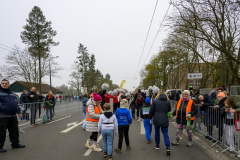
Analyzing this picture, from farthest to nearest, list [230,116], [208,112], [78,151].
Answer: [208,112] < [78,151] < [230,116]

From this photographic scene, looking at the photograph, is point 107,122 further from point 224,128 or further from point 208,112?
point 208,112

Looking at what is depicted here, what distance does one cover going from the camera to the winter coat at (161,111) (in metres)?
5.45

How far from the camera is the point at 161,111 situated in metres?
5.51

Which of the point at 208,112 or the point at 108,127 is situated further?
the point at 208,112

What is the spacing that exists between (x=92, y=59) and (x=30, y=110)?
5585 centimetres

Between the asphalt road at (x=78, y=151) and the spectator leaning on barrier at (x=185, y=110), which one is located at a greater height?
the spectator leaning on barrier at (x=185, y=110)

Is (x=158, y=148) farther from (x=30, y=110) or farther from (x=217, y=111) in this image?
(x=30, y=110)

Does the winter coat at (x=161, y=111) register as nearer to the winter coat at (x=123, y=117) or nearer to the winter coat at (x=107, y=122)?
the winter coat at (x=123, y=117)

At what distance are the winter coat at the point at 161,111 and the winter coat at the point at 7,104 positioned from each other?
13.8 feet

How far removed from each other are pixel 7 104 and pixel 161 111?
4541mm

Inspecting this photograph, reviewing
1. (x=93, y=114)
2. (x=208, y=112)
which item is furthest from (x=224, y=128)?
(x=93, y=114)

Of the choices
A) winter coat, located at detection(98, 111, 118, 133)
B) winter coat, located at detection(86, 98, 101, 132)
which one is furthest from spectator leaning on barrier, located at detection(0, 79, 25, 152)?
winter coat, located at detection(98, 111, 118, 133)

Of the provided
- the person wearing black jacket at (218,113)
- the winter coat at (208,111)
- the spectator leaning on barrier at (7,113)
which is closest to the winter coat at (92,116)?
the spectator leaning on barrier at (7,113)

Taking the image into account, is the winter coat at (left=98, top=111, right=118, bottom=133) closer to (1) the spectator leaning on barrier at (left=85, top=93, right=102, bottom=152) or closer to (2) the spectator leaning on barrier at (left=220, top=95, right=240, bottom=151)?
→ (1) the spectator leaning on barrier at (left=85, top=93, right=102, bottom=152)
